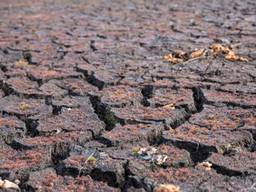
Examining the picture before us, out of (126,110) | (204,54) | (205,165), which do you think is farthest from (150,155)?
(204,54)

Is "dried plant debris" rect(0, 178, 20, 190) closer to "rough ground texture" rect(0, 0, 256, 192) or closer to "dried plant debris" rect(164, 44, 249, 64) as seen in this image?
"rough ground texture" rect(0, 0, 256, 192)

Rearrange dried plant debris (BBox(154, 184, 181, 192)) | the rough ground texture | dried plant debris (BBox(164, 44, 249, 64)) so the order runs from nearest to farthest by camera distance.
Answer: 1. dried plant debris (BBox(154, 184, 181, 192))
2. the rough ground texture
3. dried plant debris (BBox(164, 44, 249, 64))

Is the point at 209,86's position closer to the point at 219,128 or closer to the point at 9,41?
the point at 219,128

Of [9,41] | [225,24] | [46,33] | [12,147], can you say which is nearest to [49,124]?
[12,147]

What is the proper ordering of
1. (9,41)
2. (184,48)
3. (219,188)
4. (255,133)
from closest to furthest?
(219,188) → (255,133) → (184,48) → (9,41)

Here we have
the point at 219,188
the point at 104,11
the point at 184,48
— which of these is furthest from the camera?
the point at 104,11

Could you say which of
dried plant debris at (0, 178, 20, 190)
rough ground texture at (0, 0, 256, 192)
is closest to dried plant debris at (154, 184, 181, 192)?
rough ground texture at (0, 0, 256, 192)

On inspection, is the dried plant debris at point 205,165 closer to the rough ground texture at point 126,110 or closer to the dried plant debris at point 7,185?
the rough ground texture at point 126,110

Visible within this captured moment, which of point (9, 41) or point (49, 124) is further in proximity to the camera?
point (9, 41)
